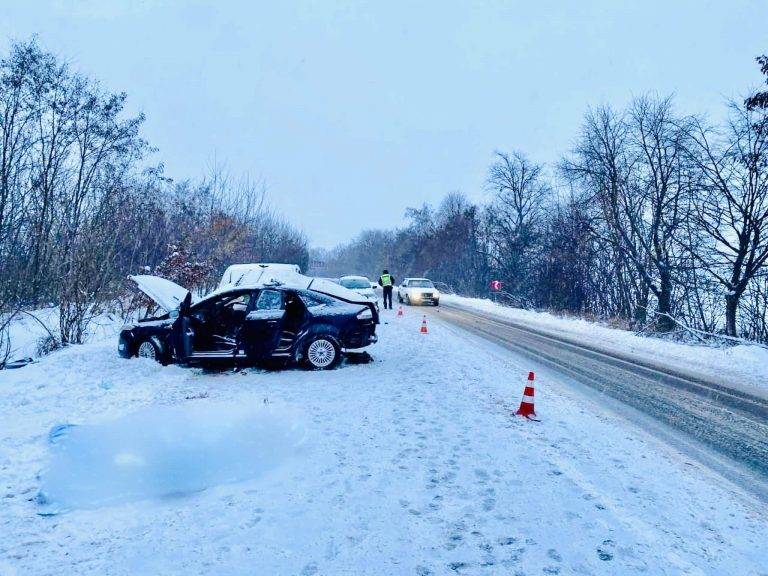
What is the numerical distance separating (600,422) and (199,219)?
22.7 m

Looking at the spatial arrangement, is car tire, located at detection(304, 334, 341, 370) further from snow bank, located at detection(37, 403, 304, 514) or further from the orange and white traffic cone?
the orange and white traffic cone

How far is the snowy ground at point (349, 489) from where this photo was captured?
2896mm

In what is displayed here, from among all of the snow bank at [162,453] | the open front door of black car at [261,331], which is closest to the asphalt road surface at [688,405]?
the snow bank at [162,453]

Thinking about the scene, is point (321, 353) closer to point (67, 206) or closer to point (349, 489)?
point (349, 489)

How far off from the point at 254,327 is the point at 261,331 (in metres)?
0.15

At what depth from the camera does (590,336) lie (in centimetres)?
1564

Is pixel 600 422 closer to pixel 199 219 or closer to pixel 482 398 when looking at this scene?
pixel 482 398

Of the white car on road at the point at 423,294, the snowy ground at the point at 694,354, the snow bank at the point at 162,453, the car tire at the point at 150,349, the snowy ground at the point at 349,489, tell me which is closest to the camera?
the snowy ground at the point at 349,489

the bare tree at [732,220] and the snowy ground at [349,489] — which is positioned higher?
the bare tree at [732,220]

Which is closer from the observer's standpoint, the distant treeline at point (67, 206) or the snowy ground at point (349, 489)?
the snowy ground at point (349, 489)

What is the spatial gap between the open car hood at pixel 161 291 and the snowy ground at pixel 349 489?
1.84 m

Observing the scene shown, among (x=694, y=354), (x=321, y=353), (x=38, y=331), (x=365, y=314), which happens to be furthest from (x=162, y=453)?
(x=694, y=354)

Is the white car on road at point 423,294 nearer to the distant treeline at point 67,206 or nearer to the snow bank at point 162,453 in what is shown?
the distant treeline at point 67,206

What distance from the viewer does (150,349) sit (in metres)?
8.43
